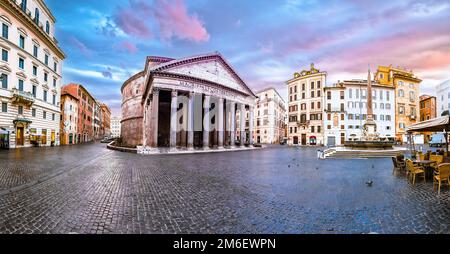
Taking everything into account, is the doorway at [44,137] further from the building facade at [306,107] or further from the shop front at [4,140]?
the building facade at [306,107]

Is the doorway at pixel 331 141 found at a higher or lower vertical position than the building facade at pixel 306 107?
lower

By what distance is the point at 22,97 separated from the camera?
2444 centimetres

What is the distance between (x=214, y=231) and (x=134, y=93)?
45617 mm

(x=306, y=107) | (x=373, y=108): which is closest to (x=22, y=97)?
(x=306, y=107)

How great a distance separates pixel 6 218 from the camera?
3.95 metres

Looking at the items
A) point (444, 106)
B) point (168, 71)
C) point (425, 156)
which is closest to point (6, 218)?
point (425, 156)

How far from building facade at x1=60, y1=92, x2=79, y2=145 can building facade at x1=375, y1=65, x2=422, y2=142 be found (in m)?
74.0

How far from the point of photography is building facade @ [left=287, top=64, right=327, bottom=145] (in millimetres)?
47750

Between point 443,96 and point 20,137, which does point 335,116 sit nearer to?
point 443,96

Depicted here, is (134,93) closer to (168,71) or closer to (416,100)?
(168,71)

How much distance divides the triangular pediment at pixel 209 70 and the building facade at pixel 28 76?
54.9 feet

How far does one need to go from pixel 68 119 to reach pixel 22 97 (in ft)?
76.4

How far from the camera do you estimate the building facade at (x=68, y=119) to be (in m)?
43.0

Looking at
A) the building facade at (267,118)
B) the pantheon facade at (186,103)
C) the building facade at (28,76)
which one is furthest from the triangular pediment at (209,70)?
the building facade at (267,118)
